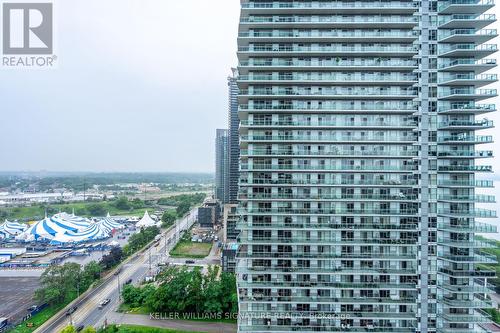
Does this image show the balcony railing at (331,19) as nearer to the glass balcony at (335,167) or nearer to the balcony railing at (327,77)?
the balcony railing at (327,77)

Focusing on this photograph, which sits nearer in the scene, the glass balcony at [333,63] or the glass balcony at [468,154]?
the glass balcony at [468,154]

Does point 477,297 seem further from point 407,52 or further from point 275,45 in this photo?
point 275,45

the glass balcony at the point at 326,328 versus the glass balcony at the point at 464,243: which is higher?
the glass balcony at the point at 464,243

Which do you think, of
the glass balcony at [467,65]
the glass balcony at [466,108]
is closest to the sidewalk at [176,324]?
the glass balcony at [466,108]

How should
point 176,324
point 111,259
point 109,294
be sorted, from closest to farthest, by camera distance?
point 176,324 < point 109,294 < point 111,259

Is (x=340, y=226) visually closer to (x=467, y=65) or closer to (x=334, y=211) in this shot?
(x=334, y=211)

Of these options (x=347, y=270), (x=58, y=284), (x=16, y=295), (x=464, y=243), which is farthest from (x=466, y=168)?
(x=16, y=295)
